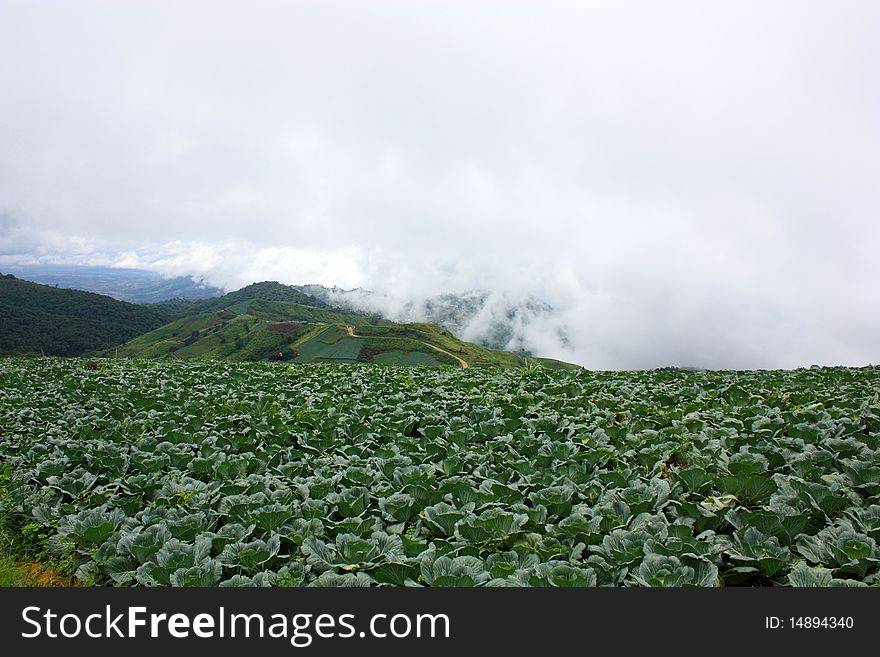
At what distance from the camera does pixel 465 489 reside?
586 centimetres

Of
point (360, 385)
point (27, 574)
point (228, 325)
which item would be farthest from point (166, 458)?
point (228, 325)

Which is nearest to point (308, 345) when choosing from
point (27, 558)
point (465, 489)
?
point (27, 558)

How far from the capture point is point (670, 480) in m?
6.51

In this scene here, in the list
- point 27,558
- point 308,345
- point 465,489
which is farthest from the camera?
point 308,345

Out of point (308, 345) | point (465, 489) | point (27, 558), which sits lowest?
point (27, 558)

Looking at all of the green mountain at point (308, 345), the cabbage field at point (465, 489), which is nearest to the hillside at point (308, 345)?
the green mountain at point (308, 345)

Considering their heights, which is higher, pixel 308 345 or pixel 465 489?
pixel 308 345

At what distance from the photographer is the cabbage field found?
441 cm

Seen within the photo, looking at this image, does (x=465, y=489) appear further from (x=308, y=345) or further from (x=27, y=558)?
(x=308, y=345)

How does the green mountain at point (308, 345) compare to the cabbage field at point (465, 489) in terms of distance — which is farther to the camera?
the green mountain at point (308, 345)

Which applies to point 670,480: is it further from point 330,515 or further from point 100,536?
point 100,536

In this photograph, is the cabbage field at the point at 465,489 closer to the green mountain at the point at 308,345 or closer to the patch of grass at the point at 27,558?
the patch of grass at the point at 27,558

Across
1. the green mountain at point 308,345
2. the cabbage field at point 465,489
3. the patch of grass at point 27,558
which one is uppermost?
the green mountain at point 308,345

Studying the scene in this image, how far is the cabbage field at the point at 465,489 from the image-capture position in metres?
4.41
